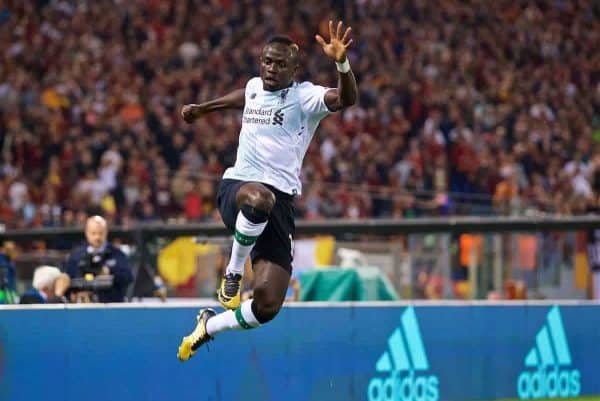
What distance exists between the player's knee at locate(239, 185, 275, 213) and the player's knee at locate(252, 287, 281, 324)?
2.20ft

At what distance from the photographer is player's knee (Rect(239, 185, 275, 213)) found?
10.1m

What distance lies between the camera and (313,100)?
10.4 meters

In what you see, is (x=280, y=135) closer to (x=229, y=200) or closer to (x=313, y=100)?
(x=313, y=100)

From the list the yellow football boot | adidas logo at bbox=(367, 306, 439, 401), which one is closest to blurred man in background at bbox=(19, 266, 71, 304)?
adidas logo at bbox=(367, 306, 439, 401)

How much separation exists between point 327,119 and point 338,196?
13.8ft

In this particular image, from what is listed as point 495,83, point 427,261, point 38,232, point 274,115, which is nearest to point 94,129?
point 38,232

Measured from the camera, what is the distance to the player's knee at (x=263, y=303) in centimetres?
1045

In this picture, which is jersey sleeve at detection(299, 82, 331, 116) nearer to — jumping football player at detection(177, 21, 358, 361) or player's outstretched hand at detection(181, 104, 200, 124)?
jumping football player at detection(177, 21, 358, 361)

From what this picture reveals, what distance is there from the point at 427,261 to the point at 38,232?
200 inches

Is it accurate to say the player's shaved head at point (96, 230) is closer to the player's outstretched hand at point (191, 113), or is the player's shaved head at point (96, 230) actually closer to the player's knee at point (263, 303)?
the player's outstretched hand at point (191, 113)

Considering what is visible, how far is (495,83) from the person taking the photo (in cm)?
2958

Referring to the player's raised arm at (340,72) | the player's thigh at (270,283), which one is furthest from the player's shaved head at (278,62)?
the player's thigh at (270,283)

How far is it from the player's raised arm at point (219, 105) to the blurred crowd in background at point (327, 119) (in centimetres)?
957

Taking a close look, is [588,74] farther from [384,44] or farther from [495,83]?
[384,44]
